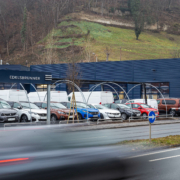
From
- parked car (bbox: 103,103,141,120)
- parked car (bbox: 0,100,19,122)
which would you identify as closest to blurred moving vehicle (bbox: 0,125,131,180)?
parked car (bbox: 0,100,19,122)

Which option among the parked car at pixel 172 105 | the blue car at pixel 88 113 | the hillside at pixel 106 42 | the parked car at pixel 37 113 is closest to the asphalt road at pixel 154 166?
the parked car at pixel 37 113

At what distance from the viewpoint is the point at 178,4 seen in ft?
615

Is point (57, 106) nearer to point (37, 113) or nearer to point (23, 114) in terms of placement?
point (37, 113)

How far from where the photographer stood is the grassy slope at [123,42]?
110375 mm

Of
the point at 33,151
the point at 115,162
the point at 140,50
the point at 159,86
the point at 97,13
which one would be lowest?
the point at 115,162

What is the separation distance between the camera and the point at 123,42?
127312 millimetres

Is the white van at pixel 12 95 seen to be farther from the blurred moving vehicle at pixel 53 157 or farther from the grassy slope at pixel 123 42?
the grassy slope at pixel 123 42

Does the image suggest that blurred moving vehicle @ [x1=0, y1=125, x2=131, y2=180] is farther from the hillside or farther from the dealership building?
the hillside

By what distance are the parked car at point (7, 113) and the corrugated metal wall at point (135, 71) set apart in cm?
3141

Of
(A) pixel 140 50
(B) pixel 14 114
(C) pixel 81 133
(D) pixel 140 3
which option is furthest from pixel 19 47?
(C) pixel 81 133

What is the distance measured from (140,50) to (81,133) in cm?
11263

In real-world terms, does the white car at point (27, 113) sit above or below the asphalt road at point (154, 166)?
above

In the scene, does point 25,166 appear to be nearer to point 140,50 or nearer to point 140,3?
point 140,50

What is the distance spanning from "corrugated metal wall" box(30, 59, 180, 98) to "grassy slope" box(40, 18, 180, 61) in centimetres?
4849
